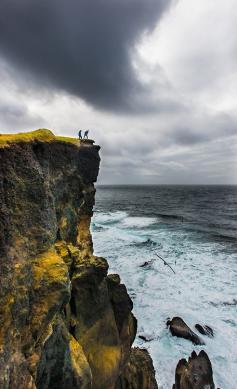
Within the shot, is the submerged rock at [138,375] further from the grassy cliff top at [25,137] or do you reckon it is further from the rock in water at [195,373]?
the grassy cliff top at [25,137]

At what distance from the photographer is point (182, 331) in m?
16.6

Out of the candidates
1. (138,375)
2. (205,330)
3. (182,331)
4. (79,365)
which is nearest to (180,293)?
(205,330)

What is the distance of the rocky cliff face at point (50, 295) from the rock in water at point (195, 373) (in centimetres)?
191

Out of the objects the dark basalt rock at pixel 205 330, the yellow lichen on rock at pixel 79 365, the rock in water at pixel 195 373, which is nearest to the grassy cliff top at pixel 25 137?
the yellow lichen on rock at pixel 79 365

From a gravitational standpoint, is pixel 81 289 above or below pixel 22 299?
below

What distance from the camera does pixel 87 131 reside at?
16641mm

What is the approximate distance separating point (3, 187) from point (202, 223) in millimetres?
55484

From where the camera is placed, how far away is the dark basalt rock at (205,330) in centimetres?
1691

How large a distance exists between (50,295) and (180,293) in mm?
18293

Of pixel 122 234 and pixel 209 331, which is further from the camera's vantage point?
pixel 122 234

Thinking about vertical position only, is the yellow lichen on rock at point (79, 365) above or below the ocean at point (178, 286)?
above

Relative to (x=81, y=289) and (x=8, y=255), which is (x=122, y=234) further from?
(x=8, y=255)

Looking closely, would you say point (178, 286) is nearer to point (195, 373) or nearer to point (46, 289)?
point (195, 373)

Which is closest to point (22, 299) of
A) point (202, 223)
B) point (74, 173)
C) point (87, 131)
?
point (74, 173)
